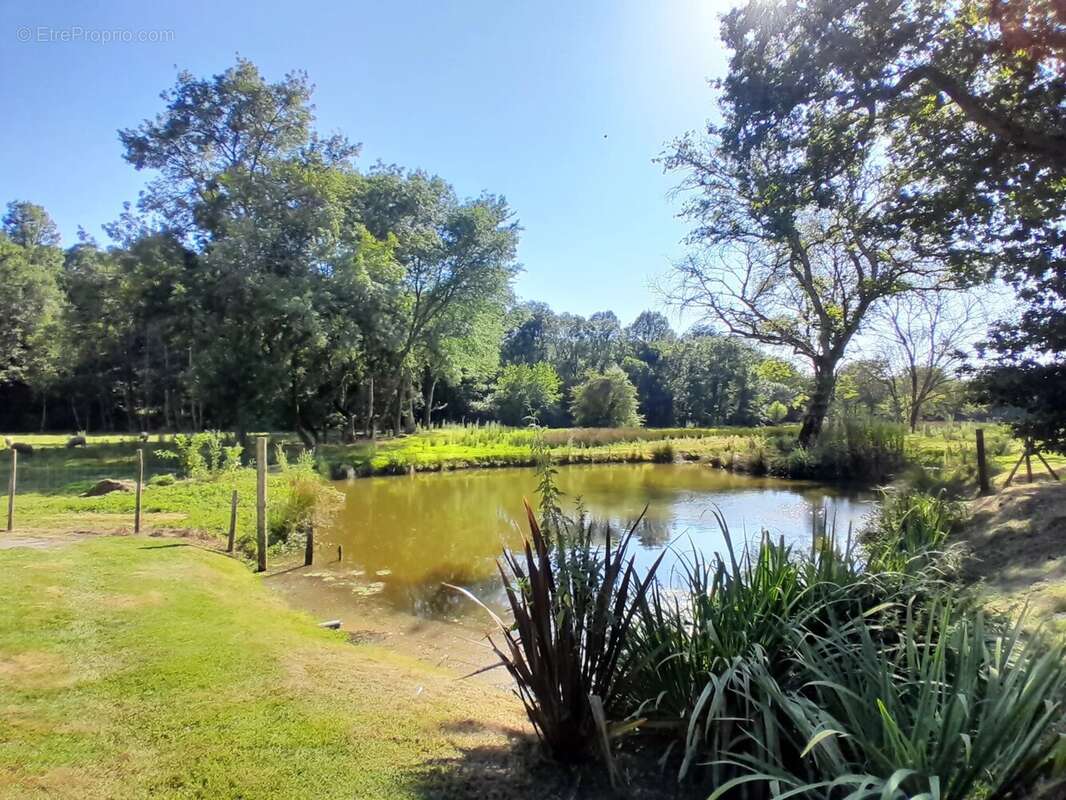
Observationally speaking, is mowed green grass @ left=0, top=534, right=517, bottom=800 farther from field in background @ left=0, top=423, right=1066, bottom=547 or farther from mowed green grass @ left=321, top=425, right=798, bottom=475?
mowed green grass @ left=321, top=425, right=798, bottom=475

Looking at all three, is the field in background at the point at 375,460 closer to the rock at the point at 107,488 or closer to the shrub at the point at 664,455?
the shrub at the point at 664,455

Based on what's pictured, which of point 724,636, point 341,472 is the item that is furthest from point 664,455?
point 724,636

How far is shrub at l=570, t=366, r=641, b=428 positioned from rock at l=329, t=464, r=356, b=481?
23.8m

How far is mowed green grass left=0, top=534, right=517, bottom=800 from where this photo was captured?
2926mm

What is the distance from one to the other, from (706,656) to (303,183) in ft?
75.1

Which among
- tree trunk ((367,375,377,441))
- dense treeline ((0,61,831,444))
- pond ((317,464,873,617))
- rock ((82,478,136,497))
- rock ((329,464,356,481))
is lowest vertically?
pond ((317,464,873,617))

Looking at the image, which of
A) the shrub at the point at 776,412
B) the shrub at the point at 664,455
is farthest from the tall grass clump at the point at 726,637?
the shrub at the point at 776,412

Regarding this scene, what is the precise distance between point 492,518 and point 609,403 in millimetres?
28281

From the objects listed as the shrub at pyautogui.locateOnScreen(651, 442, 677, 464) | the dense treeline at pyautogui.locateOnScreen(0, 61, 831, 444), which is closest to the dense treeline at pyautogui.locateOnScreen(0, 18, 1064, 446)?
the dense treeline at pyautogui.locateOnScreen(0, 61, 831, 444)

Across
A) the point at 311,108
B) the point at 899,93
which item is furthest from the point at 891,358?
the point at 311,108

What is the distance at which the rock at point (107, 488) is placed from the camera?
13.0 m

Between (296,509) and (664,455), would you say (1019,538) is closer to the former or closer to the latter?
(296,509)

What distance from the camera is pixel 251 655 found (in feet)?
15.4

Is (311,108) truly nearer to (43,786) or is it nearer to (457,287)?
(457,287)
